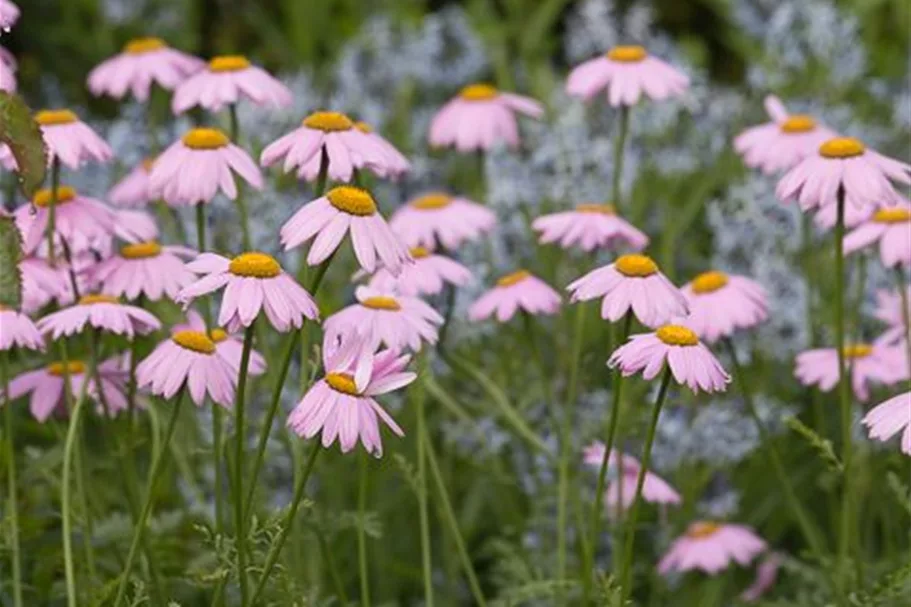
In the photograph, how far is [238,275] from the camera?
1.84 metres

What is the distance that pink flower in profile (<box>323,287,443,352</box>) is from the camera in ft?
7.23

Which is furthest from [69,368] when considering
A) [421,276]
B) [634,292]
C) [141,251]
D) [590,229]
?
[634,292]

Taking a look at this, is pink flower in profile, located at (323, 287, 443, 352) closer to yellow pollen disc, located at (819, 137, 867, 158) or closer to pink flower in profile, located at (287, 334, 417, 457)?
pink flower in profile, located at (287, 334, 417, 457)

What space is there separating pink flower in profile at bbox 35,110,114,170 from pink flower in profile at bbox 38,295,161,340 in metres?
0.20

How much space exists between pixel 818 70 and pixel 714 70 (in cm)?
218

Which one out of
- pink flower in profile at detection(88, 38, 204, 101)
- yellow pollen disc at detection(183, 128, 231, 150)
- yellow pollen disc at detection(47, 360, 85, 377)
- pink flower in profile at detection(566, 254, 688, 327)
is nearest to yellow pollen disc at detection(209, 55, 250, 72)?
pink flower in profile at detection(88, 38, 204, 101)

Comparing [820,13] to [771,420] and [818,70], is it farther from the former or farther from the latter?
[771,420]

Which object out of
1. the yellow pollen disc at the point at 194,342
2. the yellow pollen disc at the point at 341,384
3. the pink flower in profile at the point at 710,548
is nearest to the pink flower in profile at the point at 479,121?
the pink flower in profile at the point at 710,548

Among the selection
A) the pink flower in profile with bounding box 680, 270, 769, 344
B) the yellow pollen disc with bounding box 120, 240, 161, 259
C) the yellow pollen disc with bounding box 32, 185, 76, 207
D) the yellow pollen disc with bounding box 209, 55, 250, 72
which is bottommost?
the pink flower in profile with bounding box 680, 270, 769, 344

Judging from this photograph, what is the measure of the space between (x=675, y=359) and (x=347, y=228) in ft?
1.12

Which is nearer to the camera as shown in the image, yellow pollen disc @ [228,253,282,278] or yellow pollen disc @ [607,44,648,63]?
yellow pollen disc @ [228,253,282,278]

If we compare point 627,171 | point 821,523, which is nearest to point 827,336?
point 821,523

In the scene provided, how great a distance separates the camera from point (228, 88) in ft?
8.57

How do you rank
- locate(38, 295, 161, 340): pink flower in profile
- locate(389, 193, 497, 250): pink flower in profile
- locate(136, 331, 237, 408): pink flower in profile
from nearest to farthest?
locate(136, 331, 237, 408): pink flower in profile
locate(38, 295, 161, 340): pink flower in profile
locate(389, 193, 497, 250): pink flower in profile
